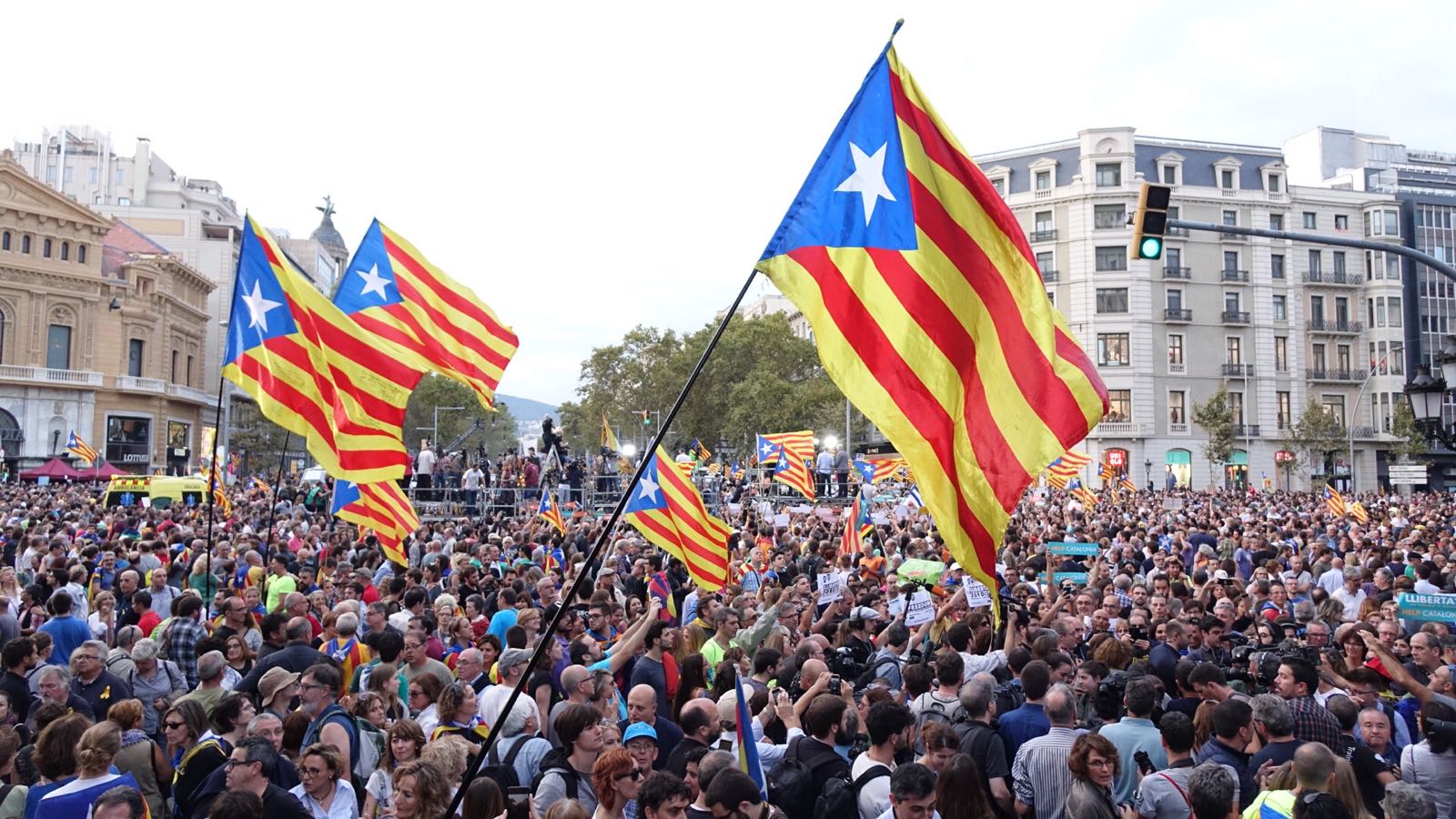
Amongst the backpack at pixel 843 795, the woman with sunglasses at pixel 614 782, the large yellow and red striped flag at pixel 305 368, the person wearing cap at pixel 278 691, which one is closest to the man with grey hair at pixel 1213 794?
the backpack at pixel 843 795

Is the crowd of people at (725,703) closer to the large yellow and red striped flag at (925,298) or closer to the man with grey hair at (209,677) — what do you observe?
the man with grey hair at (209,677)

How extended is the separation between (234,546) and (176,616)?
28.1 ft

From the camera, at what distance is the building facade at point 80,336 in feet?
200

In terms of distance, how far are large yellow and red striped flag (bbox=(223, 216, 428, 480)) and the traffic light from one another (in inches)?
354

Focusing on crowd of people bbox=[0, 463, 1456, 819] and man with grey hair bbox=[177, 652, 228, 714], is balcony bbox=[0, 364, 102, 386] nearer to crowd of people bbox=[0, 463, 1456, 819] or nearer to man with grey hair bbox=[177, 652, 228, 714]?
crowd of people bbox=[0, 463, 1456, 819]

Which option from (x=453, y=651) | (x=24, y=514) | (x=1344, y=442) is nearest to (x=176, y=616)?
(x=453, y=651)

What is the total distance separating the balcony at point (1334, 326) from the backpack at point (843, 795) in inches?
2887

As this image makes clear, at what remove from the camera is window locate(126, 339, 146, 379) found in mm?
68125

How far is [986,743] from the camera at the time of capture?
6031 millimetres

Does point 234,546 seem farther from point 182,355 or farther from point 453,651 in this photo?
point 182,355

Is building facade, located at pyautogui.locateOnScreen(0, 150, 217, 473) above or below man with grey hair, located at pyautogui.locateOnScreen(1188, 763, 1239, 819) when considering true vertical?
above

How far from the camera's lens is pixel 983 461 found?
565cm

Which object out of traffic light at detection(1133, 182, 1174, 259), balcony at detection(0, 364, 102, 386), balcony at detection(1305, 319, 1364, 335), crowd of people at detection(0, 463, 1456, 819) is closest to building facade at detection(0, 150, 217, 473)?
balcony at detection(0, 364, 102, 386)

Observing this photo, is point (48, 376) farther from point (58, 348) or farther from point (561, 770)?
point (561, 770)
